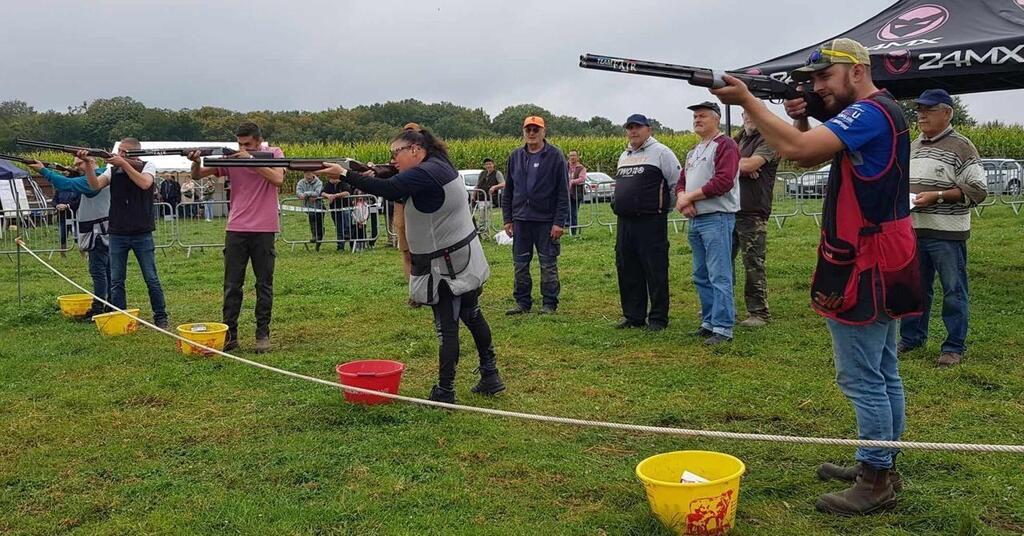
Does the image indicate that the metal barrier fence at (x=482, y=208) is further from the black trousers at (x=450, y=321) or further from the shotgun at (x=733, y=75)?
the shotgun at (x=733, y=75)

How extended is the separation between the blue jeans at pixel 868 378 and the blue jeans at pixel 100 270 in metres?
9.02

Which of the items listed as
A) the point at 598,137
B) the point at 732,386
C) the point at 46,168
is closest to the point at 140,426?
the point at 732,386

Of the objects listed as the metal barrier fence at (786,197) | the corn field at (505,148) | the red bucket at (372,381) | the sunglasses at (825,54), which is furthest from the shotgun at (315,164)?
the corn field at (505,148)

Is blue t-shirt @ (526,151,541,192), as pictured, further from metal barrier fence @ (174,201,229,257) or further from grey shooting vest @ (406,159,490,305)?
metal barrier fence @ (174,201,229,257)

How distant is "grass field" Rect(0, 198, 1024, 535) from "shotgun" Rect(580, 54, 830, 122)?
207 centimetres

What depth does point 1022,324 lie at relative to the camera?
824 cm

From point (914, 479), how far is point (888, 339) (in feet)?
2.98

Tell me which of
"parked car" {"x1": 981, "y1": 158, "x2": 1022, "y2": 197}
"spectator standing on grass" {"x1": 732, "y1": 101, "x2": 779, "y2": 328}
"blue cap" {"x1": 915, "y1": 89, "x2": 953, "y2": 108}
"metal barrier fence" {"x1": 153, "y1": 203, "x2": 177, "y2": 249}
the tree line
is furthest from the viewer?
the tree line

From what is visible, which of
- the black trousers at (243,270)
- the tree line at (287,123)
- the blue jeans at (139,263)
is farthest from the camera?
the tree line at (287,123)

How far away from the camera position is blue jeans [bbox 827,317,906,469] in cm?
407

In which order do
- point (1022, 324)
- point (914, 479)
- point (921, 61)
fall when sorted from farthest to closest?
point (921, 61) < point (1022, 324) < point (914, 479)

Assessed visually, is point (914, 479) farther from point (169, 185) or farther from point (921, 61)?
point (169, 185)

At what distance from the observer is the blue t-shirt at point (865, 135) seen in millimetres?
3748

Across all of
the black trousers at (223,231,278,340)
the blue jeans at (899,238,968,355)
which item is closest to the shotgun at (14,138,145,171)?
the black trousers at (223,231,278,340)
